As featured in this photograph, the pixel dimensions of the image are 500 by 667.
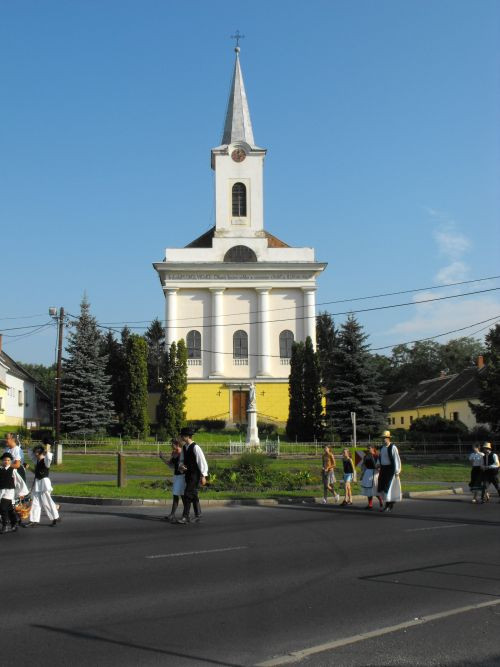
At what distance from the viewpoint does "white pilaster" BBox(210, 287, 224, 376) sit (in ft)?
193

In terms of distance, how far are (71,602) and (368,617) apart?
2957 millimetres

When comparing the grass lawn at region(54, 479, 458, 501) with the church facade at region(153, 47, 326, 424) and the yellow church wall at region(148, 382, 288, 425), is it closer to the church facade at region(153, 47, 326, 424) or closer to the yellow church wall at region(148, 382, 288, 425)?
the yellow church wall at region(148, 382, 288, 425)

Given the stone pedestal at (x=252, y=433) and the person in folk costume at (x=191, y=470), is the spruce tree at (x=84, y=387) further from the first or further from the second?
the person in folk costume at (x=191, y=470)

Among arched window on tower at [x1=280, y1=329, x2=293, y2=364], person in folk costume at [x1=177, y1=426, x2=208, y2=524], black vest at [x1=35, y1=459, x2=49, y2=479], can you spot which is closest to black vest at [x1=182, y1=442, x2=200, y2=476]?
person in folk costume at [x1=177, y1=426, x2=208, y2=524]

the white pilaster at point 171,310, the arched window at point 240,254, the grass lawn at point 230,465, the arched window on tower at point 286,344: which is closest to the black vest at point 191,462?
the grass lawn at point 230,465

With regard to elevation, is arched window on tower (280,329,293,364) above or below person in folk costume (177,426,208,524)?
above

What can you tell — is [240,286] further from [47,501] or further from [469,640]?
[469,640]

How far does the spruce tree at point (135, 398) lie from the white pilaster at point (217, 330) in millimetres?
10433

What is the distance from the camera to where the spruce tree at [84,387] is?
4659cm

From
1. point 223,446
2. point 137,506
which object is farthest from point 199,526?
point 223,446

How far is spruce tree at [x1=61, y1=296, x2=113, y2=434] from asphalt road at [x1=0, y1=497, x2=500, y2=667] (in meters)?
33.6

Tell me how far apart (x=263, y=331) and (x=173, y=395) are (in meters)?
12.4

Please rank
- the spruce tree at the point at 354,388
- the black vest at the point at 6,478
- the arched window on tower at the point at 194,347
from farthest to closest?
the arched window on tower at the point at 194,347, the spruce tree at the point at 354,388, the black vest at the point at 6,478

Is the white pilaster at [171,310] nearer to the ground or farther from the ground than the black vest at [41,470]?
farther from the ground
